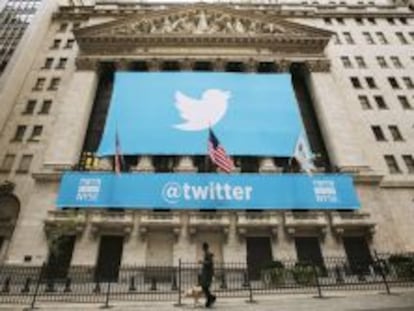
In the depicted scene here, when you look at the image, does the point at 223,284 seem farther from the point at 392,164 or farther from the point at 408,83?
the point at 408,83

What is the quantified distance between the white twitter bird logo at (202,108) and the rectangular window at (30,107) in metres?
15.9

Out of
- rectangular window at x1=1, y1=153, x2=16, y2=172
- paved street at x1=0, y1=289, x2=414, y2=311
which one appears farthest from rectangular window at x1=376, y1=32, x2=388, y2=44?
rectangular window at x1=1, y1=153, x2=16, y2=172

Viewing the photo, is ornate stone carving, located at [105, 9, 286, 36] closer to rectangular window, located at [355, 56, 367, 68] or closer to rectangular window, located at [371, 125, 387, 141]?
rectangular window, located at [355, 56, 367, 68]

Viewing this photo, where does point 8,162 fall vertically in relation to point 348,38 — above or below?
below

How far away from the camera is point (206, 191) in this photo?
30141 millimetres

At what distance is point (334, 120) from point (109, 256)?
25000 millimetres

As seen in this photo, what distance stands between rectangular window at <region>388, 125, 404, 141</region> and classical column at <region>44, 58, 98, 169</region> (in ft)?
104

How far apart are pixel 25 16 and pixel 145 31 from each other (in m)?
15.6

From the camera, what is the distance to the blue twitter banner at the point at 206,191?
29531mm

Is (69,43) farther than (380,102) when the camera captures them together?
Yes

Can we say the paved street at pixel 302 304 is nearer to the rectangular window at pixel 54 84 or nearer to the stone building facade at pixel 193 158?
the stone building facade at pixel 193 158

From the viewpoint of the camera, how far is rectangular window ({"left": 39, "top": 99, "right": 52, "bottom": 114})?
129ft

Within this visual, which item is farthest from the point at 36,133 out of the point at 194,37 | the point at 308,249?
the point at 308,249

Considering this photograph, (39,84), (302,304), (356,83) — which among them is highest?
(39,84)
